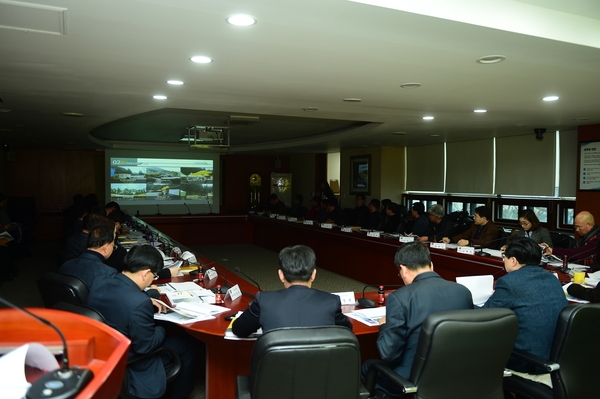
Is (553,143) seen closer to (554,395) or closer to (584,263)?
(584,263)

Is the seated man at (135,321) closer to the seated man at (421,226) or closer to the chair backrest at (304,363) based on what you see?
the chair backrest at (304,363)

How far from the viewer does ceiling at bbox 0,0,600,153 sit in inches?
88.0

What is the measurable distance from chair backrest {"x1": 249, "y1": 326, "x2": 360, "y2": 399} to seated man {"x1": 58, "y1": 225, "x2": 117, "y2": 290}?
1723mm

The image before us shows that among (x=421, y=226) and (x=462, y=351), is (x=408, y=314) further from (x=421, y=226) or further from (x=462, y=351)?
(x=421, y=226)

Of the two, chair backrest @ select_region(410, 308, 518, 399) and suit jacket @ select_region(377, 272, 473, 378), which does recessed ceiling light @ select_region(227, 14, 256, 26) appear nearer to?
suit jacket @ select_region(377, 272, 473, 378)

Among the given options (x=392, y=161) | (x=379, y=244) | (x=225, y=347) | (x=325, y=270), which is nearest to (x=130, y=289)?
(x=225, y=347)

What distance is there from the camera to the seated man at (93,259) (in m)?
3.04

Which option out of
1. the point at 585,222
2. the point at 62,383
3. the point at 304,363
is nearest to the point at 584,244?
the point at 585,222

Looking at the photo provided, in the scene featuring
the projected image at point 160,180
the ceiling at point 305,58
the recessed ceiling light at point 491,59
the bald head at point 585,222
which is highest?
the ceiling at point 305,58

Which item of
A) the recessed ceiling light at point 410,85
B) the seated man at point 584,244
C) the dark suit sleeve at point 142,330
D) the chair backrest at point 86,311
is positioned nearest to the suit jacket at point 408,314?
the dark suit sleeve at point 142,330

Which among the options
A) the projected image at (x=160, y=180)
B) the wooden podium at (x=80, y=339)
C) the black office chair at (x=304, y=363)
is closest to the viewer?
the wooden podium at (x=80, y=339)

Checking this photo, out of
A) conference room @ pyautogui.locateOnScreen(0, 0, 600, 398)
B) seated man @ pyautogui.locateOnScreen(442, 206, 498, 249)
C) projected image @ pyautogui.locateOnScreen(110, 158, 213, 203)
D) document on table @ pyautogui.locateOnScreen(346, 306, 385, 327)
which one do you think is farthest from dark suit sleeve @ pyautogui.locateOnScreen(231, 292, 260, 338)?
projected image @ pyautogui.locateOnScreen(110, 158, 213, 203)

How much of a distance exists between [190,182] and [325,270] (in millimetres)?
5918

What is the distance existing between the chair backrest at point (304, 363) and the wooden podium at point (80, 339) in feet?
2.49
